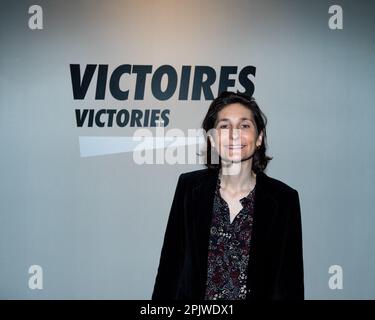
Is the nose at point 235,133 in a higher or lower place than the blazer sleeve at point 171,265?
higher

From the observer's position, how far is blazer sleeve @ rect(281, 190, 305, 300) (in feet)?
6.54

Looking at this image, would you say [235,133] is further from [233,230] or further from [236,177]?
[233,230]

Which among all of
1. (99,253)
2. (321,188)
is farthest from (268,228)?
(99,253)

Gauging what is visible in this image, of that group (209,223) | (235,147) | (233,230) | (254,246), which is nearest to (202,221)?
(209,223)

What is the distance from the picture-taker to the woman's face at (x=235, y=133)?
7.13ft

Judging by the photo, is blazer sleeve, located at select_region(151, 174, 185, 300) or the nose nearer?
blazer sleeve, located at select_region(151, 174, 185, 300)

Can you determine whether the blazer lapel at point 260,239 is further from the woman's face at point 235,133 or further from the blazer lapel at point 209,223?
the woman's face at point 235,133

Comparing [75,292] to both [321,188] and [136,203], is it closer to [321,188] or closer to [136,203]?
[136,203]

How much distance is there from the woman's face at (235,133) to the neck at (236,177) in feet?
0.11

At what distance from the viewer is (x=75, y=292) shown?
338cm

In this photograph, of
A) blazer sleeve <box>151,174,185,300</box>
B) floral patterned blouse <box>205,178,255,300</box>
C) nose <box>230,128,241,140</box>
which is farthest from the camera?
nose <box>230,128,241,140</box>

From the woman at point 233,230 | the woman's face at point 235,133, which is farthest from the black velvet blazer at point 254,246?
the woman's face at point 235,133

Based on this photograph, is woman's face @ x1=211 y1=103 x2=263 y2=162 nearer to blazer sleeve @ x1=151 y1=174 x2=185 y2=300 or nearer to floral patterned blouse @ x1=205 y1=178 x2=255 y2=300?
floral patterned blouse @ x1=205 y1=178 x2=255 y2=300

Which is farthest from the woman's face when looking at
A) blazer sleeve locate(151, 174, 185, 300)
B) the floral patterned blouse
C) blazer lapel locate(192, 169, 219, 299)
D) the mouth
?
blazer sleeve locate(151, 174, 185, 300)
